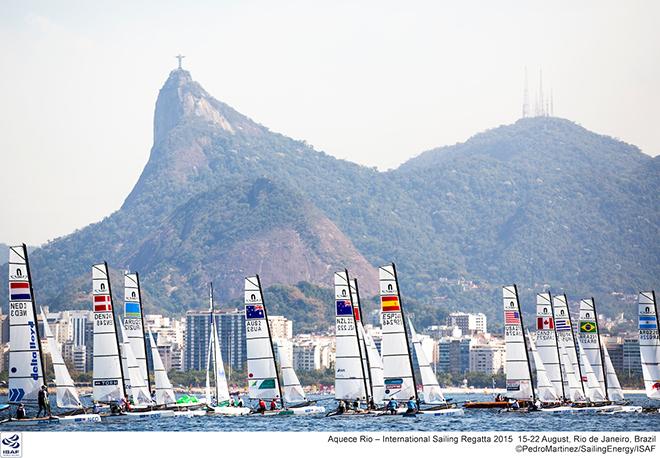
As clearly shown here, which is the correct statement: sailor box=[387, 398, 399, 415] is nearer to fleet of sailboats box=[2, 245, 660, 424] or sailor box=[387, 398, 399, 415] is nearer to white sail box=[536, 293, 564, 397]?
fleet of sailboats box=[2, 245, 660, 424]

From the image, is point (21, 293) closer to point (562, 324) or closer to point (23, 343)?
point (23, 343)

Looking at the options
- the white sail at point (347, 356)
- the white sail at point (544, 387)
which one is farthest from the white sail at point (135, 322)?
the white sail at point (544, 387)

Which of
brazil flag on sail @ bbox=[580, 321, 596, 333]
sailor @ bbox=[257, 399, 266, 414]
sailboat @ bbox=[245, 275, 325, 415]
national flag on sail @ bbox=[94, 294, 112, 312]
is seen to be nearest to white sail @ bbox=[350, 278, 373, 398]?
sailboat @ bbox=[245, 275, 325, 415]

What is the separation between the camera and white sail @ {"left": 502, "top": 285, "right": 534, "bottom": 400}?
176ft

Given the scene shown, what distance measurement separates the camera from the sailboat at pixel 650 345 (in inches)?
2052

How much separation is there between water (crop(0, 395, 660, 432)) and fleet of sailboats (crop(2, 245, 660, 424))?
867 millimetres

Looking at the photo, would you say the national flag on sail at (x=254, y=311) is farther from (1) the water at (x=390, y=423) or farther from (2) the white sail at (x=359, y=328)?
(1) the water at (x=390, y=423)

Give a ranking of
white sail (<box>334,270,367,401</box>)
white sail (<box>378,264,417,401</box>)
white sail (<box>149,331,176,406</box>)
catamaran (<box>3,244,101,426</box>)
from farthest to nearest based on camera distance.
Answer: white sail (<box>149,331,176,406</box>) < white sail (<box>334,270,367,401</box>) < white sail (<box>378,264,417,401</box>) < catamaran (<box>3,244,101,426</box>)

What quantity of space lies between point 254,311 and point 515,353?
10.7m

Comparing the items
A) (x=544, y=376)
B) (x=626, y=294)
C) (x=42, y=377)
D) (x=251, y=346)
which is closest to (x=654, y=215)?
(x=626, y=294)
